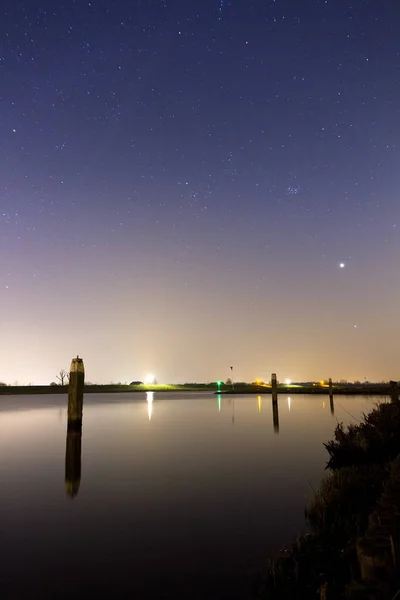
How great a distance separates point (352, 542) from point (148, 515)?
5158mm

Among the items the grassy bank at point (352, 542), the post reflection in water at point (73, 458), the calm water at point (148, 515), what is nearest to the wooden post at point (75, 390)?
the post reflection in water at point (73, 458)

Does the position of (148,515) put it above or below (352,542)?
Result: below

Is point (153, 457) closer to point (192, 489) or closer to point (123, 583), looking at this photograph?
point (192, 489)

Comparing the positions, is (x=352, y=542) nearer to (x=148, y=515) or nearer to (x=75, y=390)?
(x=148, y=515)

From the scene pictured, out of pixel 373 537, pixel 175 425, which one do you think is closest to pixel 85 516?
pixel 373 537

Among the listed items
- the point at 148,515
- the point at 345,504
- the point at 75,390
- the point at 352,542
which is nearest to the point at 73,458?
the point at 75,390

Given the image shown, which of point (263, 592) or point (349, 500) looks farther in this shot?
point (349, 500)

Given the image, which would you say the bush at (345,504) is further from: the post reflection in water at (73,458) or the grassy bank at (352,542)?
the post reflection in water at (73,458)

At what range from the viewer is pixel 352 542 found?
5.58 meters

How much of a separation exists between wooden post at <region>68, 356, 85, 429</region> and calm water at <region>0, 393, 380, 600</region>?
2.54ft

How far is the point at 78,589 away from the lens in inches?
226

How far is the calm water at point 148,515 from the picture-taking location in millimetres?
6082

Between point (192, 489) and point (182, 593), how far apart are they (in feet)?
20.7

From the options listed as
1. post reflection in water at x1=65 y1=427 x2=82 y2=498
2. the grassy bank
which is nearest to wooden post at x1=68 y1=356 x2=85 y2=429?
post reflection in water at x1=65 y1=427 x2=82 y2=498
